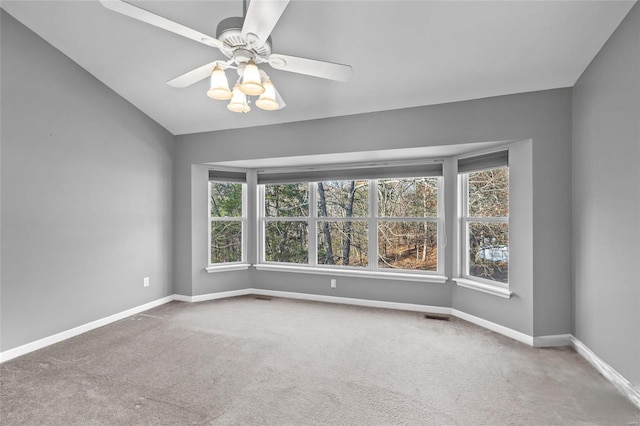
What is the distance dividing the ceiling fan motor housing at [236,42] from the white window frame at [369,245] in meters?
2.60

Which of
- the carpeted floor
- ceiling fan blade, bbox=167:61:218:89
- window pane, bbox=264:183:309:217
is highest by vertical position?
ceiling fan blade, bbox=167:61:218:89

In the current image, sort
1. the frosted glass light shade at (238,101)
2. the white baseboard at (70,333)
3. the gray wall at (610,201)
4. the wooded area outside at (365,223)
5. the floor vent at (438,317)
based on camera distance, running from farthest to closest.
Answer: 1. the floor vent at (438,317)
2. the wooded area outside at (365,223)
3. the white baseboard at (70,333)
4. the gray wall at (610,201)
5. the frosted glass light shade at (238,101)

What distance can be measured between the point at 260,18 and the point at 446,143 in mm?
2363

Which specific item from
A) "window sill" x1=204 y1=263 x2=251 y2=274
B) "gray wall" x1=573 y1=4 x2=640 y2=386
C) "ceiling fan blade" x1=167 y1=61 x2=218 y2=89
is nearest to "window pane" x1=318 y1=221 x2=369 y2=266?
"window sill" x1=204 y1=263 x2=251 y2=274

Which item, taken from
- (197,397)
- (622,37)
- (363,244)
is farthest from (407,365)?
(622,37)

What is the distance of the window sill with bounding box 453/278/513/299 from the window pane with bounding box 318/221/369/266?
1.20 meters

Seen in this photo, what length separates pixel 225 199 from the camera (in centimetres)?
454

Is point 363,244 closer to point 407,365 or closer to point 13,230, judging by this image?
point 407,365

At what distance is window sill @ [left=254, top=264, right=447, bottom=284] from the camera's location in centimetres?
369

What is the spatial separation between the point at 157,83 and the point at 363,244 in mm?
3113

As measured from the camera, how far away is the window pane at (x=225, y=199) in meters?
4.49

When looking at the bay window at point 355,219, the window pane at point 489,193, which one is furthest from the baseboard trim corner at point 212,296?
the window pane at point 489,193

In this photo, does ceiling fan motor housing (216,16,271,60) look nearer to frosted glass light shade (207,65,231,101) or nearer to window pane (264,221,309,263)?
frosted glass light shade (207,65,231,101)

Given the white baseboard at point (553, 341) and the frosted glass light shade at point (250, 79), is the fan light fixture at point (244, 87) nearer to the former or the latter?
the frosted glass light shade at point (250, 79)
